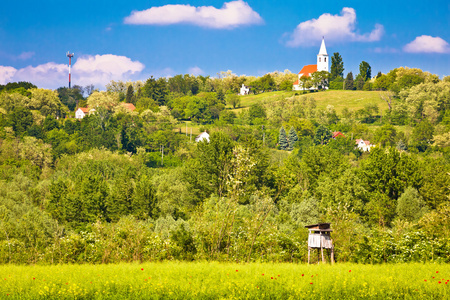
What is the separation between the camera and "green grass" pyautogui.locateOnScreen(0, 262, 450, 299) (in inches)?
516

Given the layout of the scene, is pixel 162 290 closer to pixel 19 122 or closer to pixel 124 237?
pixel 124 237

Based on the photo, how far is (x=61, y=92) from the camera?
191m

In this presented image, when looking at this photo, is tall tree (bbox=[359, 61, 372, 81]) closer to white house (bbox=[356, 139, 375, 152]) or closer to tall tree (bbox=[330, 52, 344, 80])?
tall tree (bbox=[330, 52, 344, 80])

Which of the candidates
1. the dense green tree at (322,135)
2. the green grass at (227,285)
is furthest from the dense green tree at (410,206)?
the dense green tree at (322,135)

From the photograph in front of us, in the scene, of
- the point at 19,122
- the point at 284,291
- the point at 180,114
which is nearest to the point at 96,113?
the point at 19,122

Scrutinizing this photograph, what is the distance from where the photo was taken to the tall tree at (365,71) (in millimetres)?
192375

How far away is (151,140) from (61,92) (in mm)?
82140

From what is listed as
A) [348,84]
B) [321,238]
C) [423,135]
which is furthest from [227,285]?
[348,84]

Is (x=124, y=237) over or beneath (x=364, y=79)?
beneath

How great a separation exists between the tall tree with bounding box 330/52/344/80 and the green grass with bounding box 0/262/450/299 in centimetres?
18467

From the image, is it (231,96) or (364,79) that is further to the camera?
(364,79)

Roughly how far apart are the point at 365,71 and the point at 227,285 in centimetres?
19140

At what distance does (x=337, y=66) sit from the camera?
640ft

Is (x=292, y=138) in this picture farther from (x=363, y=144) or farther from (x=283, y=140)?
(x=363, y=144)
